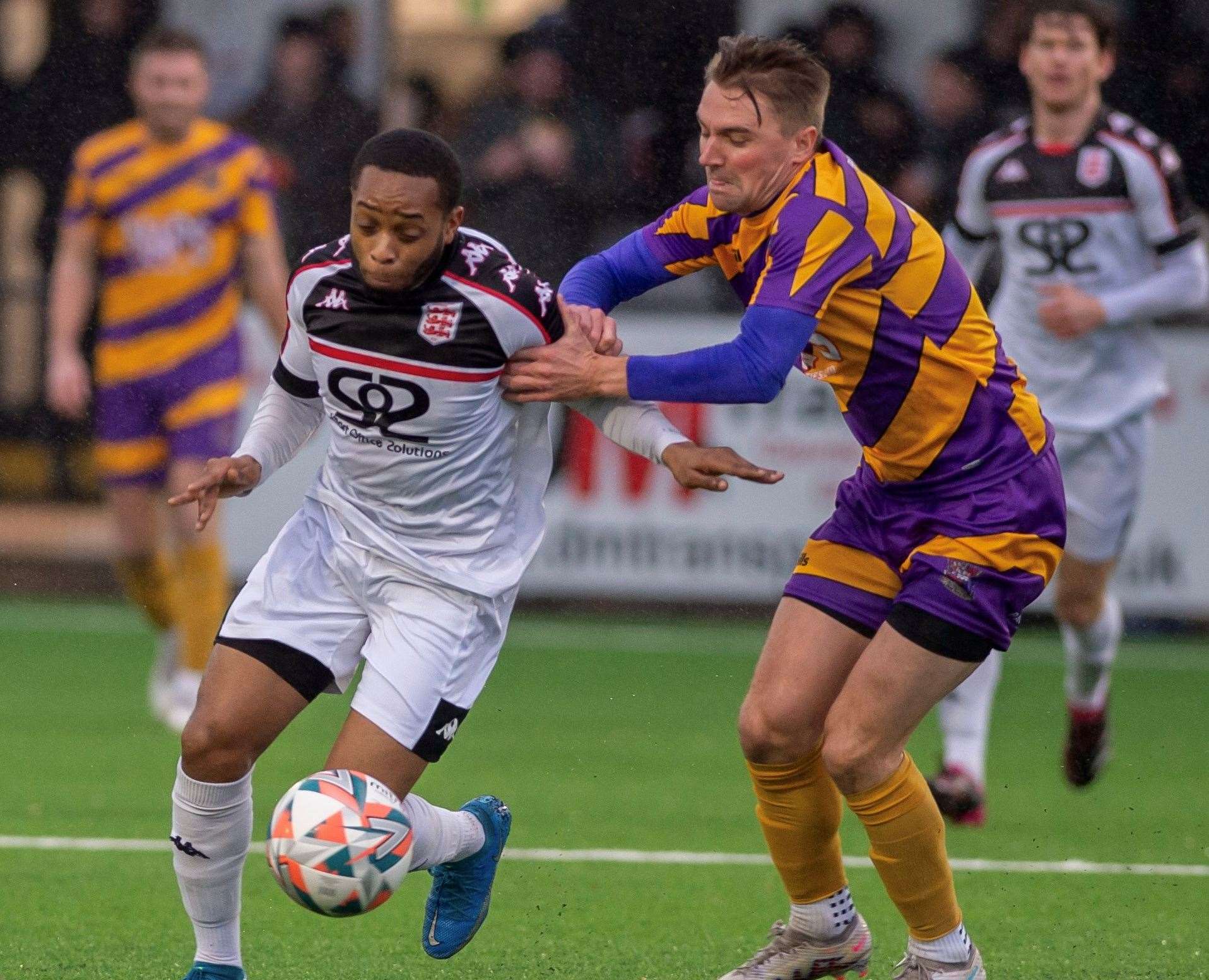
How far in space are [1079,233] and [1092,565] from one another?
3.84 feet

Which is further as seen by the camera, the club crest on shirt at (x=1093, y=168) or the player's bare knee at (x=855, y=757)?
the club crest on shirt at (x=1093, y=168)

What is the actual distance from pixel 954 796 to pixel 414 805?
261 cm

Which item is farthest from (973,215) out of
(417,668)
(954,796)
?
(417,668)

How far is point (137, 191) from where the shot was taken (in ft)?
26.5

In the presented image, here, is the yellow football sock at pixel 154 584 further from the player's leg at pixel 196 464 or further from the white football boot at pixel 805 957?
the white football boot at pixel 805 957

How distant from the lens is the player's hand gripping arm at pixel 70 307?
7.81 meters

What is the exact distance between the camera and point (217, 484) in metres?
4.34

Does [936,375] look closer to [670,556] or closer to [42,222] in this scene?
[670,556]

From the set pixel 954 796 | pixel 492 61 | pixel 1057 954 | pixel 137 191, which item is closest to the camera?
pixel 1057 954

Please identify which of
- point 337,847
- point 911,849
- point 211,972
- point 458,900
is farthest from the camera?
point 458,900

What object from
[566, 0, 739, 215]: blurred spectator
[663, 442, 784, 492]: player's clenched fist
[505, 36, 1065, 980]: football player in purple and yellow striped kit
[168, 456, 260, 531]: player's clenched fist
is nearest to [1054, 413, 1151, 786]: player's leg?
[505, 36, 1065, 980]: football player in purple and yellow striped kit

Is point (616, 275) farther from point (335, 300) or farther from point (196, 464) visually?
point (196, 464)

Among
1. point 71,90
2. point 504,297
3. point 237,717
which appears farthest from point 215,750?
point 71,90

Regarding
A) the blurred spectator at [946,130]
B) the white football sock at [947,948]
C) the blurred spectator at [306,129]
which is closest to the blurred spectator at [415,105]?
the blurred spectator at [306,129]
